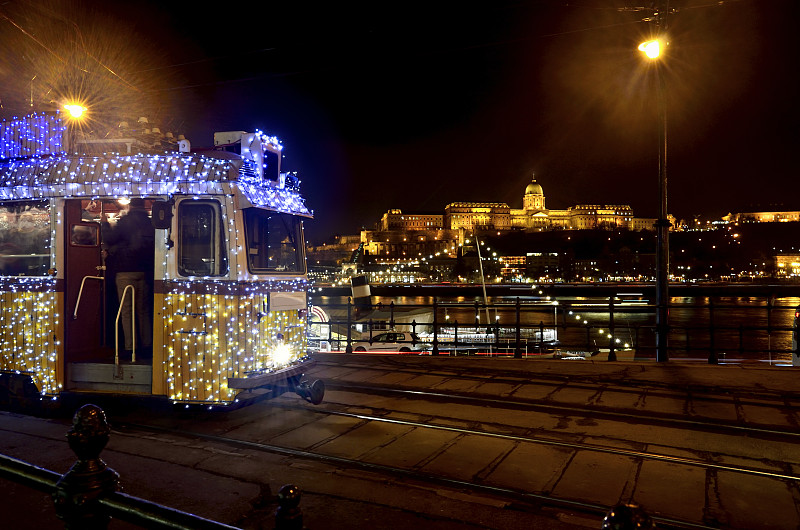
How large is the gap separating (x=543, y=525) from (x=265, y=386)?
13.0ft

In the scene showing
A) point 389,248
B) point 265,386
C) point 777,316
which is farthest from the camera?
point 389,248

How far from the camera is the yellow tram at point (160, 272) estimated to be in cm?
616

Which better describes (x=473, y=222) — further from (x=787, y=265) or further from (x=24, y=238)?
(x=24, y=238)

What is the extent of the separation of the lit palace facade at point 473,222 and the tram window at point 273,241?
Result: 473ft

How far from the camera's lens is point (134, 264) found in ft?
24.2

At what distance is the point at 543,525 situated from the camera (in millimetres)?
3748

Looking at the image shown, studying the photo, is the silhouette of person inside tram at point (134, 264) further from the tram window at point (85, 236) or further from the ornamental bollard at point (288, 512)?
the ornamental bollard at point (288, 512)

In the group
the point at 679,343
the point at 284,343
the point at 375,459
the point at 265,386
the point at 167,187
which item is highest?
the point at 167,187

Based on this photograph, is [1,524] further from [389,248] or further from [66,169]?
[389,248]

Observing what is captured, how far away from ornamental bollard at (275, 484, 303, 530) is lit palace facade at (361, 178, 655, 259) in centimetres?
14996

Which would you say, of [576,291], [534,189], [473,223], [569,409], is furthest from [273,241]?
[534,189]

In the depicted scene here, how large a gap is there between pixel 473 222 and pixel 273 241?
17182cm

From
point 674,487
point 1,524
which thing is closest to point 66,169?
point 1,524

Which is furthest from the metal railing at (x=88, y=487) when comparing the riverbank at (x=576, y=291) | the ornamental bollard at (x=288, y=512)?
the riverbank at (x=576, y=291)
